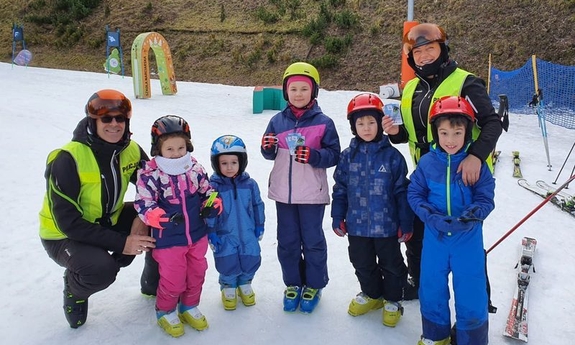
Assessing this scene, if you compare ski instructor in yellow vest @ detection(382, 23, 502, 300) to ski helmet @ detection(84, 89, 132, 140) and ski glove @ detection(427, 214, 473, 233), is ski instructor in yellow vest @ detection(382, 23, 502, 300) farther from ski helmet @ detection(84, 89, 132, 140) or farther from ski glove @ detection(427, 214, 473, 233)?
ski helmet @ detection(84, 89, 132, 140)

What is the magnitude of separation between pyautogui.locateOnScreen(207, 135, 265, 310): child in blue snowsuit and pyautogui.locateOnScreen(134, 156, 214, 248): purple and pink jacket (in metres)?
0.22

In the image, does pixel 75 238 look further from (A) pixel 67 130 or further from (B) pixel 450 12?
(B) pixel 450 12

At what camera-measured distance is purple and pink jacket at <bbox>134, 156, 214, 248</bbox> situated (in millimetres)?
3012

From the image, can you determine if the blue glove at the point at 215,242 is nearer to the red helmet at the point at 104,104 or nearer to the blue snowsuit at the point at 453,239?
the red helmet at the point at 104,104

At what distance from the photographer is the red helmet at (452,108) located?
268 cm

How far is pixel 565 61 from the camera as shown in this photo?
44.2 ft

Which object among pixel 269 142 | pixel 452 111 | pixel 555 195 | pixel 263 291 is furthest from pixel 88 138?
pixel 555 195

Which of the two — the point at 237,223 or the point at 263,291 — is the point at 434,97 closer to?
the point at 237,223

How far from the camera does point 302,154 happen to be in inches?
124

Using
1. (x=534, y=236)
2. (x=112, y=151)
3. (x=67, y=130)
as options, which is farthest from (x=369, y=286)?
(x=67, y=130)

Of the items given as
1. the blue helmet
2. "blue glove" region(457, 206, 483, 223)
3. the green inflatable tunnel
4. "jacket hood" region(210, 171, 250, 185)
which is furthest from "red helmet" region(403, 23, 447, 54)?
the green inflatable tunnel

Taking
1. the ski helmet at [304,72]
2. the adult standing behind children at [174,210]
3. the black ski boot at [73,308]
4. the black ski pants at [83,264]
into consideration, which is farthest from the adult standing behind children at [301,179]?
the black ski boot at [73,308]

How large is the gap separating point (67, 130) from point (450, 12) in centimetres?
1381

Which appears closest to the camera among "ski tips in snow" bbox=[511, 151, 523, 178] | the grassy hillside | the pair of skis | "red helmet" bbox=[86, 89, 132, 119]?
"red helmet" bbox=[86, 89, 132, 119]
